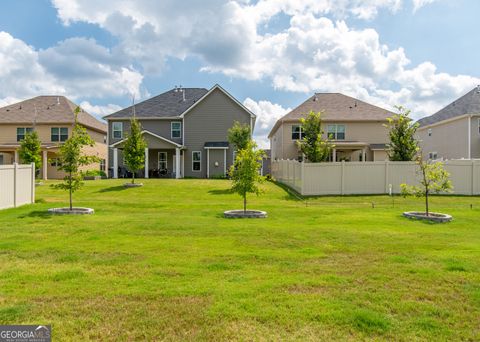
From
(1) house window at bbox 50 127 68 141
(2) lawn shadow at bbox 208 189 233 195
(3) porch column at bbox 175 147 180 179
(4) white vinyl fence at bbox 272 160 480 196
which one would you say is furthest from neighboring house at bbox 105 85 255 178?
(4) white vinyl fence at bbox 272 160 480 196

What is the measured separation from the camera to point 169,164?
32.0 meters

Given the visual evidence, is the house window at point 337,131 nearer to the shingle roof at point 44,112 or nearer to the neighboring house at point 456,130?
the neighboring house at point 456,130

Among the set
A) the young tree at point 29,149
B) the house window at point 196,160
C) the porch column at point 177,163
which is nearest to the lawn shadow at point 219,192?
the porch column at point 177,163

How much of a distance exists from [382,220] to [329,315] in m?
7.99

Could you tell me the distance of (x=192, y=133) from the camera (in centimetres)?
3158

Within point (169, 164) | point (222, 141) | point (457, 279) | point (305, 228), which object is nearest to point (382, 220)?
point (305, 228)

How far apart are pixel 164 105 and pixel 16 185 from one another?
69.0 ft

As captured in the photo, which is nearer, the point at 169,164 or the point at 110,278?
the point at 110,278

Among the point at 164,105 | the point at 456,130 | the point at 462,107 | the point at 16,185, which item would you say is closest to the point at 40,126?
the point at 164,105

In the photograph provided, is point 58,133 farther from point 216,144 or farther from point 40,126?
point 216,144

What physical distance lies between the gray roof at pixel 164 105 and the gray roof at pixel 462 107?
24.1 metres

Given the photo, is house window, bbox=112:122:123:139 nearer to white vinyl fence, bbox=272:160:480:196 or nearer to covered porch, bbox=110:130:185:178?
covered porch, bbox=110:130:185:178

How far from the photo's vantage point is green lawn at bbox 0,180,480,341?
12.3 feet

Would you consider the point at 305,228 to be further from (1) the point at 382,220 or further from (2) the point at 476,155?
(2) the point at 476,155
